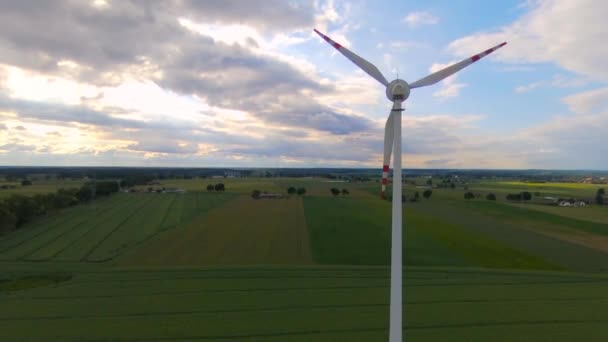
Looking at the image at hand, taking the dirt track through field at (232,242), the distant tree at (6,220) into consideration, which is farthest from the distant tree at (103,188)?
the distant tree at (6,220)

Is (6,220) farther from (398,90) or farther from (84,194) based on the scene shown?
(398,90)

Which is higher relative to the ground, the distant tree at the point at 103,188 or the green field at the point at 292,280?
the distant tree at the point at 103,188

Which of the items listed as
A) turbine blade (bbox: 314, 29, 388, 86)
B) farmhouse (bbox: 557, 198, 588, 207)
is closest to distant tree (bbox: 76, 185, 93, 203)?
turbine blade (bbox: 314, 29, 388, 86)

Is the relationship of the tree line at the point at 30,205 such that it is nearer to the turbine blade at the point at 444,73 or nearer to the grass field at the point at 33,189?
the grass field at the point at 33,189

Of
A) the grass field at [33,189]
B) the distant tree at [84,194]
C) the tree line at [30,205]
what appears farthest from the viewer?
the grass field at [33,189]

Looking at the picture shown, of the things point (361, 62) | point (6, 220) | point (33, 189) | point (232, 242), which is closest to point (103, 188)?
point (33, 189)

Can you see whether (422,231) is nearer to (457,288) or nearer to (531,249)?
(531,249)
